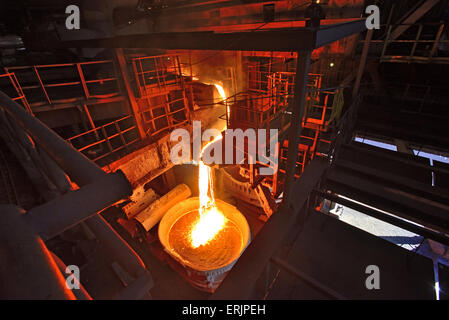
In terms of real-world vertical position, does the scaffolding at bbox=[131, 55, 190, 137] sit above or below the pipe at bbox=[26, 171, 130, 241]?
below

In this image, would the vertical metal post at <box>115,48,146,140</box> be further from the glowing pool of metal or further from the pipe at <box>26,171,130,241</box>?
the pipe at <box>26,171,130,241</box>

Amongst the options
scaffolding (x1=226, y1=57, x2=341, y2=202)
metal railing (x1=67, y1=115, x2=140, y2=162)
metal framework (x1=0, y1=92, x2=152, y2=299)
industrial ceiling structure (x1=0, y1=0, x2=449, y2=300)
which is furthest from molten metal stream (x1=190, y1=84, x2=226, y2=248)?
metal framework (x1=0, y1=92, x2=152, y2=299)

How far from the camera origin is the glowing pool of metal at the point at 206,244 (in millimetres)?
8344

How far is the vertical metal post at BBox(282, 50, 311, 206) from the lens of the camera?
2.06 meters

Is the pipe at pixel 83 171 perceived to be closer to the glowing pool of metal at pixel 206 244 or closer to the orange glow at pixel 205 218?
the glowing pool of metal at pixel 206 244

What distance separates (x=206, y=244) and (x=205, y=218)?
1.19 m

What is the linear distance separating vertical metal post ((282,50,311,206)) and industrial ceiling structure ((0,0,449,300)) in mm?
20

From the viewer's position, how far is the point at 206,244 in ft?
29.7

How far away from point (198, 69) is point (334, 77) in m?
6.94

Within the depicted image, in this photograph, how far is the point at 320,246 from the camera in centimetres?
344

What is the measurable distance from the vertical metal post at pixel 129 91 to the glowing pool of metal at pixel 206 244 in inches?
150

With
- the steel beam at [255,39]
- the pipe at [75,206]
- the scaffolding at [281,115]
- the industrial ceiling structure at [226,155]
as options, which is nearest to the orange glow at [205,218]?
the industrial ceiling structure at [226,155]

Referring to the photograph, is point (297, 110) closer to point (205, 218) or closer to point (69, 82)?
point (205, 218)
